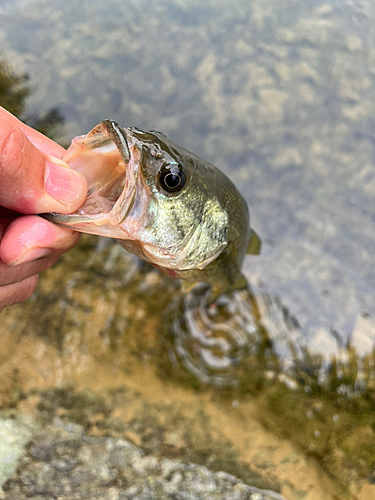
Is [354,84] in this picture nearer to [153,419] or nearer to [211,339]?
[211,339]

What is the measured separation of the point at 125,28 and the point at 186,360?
4121 millimetres

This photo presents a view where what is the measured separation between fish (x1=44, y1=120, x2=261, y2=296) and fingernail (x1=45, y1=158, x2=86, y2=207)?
9cm

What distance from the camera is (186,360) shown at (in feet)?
10.1

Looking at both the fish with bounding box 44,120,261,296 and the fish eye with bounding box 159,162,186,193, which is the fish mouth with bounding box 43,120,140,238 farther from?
the fish eye with bounding box 159,162,186,193

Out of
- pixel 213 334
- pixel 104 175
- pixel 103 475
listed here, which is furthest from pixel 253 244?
pixel 103 475

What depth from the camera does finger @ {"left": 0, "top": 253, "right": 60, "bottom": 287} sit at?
1776 mm

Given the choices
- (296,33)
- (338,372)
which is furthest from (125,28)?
(338,372)

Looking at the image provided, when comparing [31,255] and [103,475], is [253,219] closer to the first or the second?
[31,255]

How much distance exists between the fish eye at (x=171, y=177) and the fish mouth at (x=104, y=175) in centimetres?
15

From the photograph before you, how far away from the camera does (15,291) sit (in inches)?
80.9

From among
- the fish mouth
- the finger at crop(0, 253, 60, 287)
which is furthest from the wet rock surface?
the fish mouth

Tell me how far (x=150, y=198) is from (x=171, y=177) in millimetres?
158

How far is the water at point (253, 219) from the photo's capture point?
8.95 ft

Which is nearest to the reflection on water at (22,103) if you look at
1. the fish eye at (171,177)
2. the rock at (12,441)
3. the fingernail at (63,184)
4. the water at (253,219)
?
the water at (253,219)
